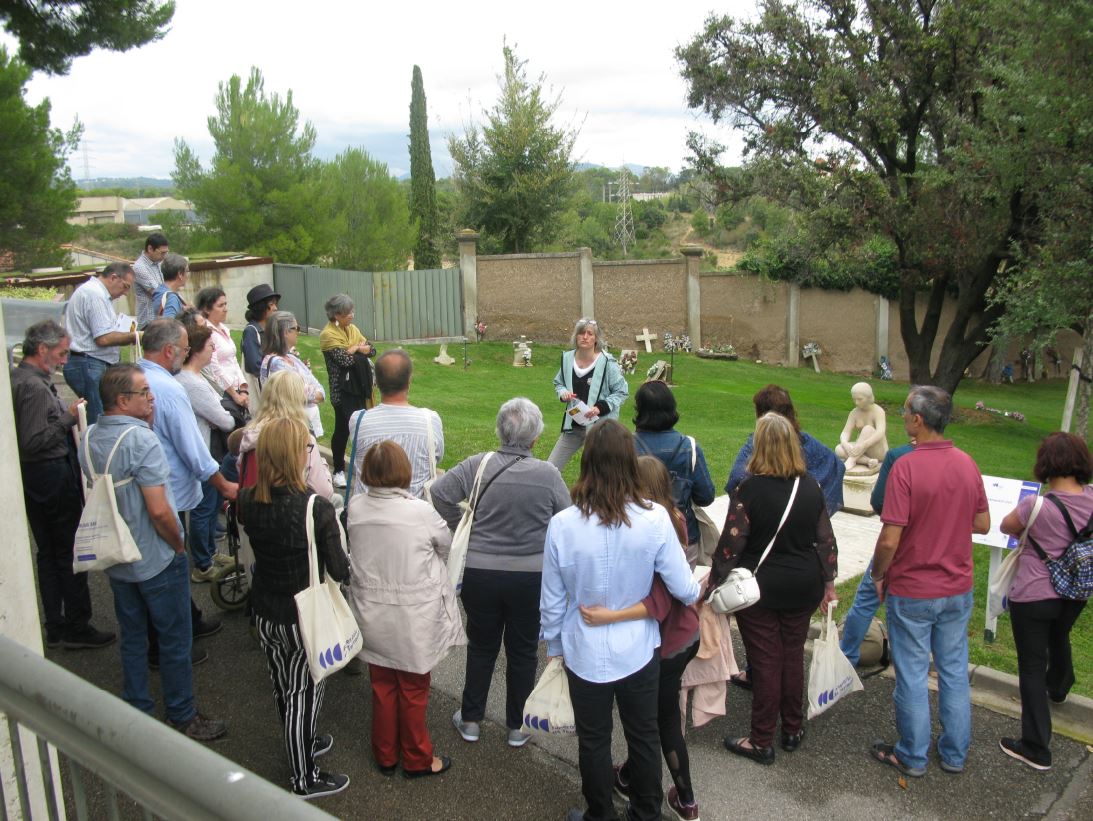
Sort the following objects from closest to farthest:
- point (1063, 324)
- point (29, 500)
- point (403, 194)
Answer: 1. point (29, 500)
2. point (1063, 324)
3. point (403, 194)

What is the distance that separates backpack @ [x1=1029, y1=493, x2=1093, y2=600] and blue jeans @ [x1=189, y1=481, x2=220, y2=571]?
5.20 m

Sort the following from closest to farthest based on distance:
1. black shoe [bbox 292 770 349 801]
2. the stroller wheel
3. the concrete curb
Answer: black shoe [bbox 292 770 349 801], the concrete curb, the stroller wheel

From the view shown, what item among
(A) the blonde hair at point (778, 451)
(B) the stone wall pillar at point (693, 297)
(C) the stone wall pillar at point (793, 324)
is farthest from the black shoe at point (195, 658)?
(C) the stone wall pillar at point (793, 324)

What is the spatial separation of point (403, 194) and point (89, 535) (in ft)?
123

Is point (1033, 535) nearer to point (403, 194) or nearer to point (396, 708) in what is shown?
point (396, 708)

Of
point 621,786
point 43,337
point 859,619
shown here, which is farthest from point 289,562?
point 859,619

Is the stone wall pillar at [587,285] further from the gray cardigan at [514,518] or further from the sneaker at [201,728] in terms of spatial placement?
the sneaker at [201,728]

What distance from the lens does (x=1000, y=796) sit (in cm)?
418

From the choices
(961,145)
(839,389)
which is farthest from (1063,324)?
(839,389)

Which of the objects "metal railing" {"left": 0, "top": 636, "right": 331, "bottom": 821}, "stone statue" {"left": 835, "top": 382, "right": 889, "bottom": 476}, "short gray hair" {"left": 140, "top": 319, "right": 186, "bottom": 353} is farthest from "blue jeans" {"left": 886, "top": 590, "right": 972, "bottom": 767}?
"short gray hair" {"left": 140, "top": 319, "right": 186, "bottom": 353}

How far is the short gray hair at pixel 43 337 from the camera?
5453mm

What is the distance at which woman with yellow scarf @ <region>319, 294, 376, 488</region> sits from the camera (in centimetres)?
761

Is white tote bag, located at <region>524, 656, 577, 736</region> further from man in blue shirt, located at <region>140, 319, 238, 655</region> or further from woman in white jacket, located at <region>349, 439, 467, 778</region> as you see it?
man in blue shirt, located at <region>140, 319, 238, 655</region>

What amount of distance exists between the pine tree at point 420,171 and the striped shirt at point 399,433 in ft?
98.3
